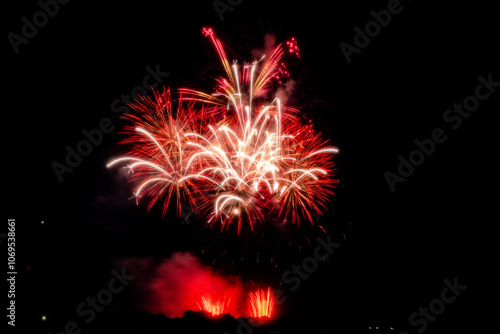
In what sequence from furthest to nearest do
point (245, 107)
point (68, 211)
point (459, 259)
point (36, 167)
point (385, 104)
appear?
1. point (385, 104)
2. point (459, 259)
3. point (68, 211)
4. point (36, 167)
5. point (245, 107)

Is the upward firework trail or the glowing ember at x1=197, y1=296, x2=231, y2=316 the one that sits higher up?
the upward firework trail

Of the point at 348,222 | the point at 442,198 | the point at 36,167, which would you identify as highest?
the point at 36,167

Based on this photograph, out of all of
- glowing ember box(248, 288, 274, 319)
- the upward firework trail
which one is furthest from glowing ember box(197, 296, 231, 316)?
the upward firework trail

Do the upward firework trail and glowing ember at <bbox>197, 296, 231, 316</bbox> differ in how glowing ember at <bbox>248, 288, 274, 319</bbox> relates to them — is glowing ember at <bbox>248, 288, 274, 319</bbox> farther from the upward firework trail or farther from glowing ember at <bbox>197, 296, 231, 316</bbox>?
the upward firework trail

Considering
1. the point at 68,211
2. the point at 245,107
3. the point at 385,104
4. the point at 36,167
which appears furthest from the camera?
the point at 385,104

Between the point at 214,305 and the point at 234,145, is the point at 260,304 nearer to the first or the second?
the point at 214,305

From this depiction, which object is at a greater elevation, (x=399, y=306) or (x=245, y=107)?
(x=245, y=107)

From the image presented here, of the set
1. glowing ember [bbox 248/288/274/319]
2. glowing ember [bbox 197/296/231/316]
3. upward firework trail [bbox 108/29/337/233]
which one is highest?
upward firework trail [bbox 108/29/337/233]

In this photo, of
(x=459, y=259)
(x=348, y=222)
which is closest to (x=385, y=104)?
(x=348, y=222)

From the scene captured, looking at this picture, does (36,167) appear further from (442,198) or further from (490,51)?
(490,51)
